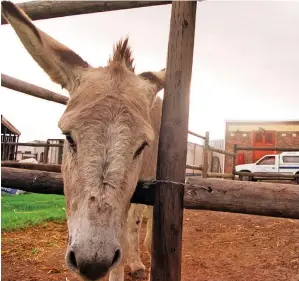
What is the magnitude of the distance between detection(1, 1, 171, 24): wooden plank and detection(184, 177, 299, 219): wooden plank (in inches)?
51.1

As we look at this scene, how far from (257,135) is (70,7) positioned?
85.0 ft

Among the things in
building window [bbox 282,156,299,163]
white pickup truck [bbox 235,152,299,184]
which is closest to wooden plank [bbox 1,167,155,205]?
white pickup truck [bbox 235,152,299,184]

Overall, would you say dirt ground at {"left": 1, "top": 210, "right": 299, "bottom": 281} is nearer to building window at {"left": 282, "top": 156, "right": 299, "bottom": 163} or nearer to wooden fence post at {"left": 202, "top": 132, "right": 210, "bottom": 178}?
wooden fence post at {"left": 202, "top": 132, "right": 210, "bottom": 178}

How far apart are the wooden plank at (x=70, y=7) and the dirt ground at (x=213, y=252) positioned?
9.13ft

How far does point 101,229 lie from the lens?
1.65 meters

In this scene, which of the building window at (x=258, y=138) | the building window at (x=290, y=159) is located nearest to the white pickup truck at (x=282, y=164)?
the building window at (x=290, y=159)

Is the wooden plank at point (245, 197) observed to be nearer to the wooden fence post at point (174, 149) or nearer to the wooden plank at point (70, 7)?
the wooden fence post at point (174, 149)

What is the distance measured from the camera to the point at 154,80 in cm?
264

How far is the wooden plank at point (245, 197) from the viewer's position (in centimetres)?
194

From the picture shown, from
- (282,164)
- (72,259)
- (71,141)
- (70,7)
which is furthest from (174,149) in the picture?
(282,164)

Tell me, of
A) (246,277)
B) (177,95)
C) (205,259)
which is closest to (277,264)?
(246,277)

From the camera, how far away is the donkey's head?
1.63m

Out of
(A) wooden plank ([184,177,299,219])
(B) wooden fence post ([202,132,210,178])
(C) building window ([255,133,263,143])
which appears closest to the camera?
(A) wooden plank ([184,177,299,219])

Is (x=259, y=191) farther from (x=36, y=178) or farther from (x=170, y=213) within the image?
(x=36, y=178)
